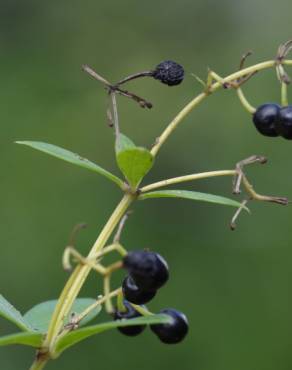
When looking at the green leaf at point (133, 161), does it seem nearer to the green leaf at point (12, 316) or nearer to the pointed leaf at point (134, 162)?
the pointed leaf at point (134, 162)

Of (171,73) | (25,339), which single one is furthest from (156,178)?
(25,339)

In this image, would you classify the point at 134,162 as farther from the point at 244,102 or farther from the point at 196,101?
the point at 244,102

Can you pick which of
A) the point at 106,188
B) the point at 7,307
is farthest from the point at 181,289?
the point at 7,307

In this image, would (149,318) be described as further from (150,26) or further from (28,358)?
(150,26)

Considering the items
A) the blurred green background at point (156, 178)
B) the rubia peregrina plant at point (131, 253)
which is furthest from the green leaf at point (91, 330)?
the blurred green background at point (156, 178)

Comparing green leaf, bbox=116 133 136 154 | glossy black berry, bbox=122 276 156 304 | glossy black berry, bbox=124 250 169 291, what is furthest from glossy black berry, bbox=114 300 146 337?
green leaf, bbox=116 133 136 154
